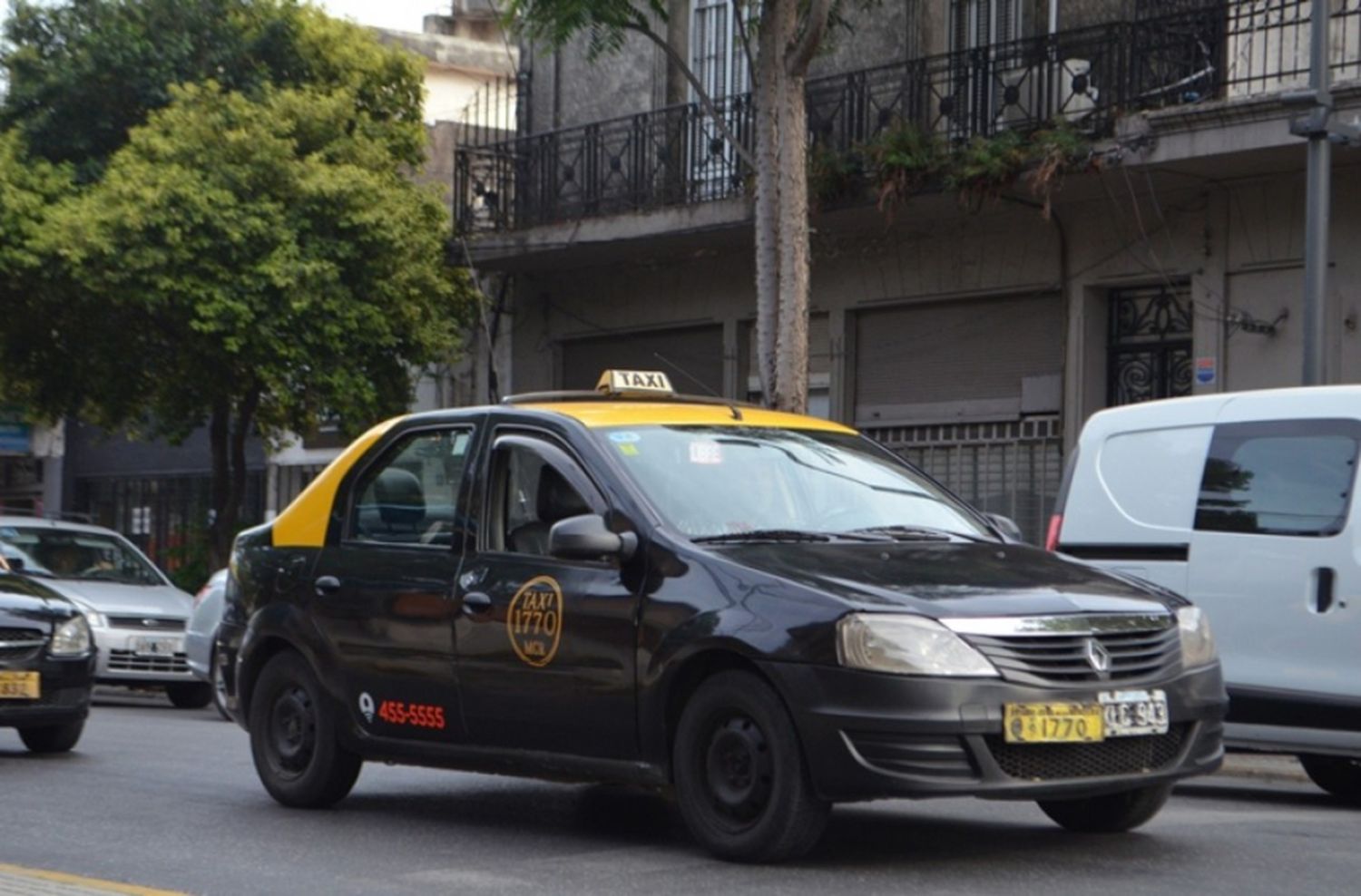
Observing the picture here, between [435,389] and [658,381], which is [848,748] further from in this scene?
[435,389]

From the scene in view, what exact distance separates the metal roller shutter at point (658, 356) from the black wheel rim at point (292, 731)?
1445 centimetres

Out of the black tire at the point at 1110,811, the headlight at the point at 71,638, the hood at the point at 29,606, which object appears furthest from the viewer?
the headlight at the point at 71,638

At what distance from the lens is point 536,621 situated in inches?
340

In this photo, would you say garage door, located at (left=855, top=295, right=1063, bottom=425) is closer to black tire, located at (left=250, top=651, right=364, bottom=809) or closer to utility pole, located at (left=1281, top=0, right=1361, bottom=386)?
utility pole, located at (left=1281, top=0, right=1361, bottom=386)

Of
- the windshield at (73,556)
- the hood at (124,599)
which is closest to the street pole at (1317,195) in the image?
the hood at (124,599)

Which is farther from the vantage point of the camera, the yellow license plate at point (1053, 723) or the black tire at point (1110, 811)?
the black tire at point (1110, 811)

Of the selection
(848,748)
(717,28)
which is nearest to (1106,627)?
(848,748)

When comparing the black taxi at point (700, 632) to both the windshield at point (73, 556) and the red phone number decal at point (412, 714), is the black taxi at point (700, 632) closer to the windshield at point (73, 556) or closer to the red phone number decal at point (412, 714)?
the red phone number decal at point (412, 714)

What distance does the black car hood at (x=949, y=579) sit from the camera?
7.58m

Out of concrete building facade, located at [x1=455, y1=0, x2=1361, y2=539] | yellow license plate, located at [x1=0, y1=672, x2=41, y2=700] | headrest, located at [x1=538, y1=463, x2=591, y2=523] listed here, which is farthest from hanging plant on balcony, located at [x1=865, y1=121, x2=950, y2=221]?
headrest, located at [x1=538, y1=463, x2=591, y2=523]

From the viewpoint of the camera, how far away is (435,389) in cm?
2905

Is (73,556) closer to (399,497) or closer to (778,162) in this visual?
(778,162)

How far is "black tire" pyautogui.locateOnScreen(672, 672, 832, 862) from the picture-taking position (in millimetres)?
7598

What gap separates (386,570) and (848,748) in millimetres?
2705
